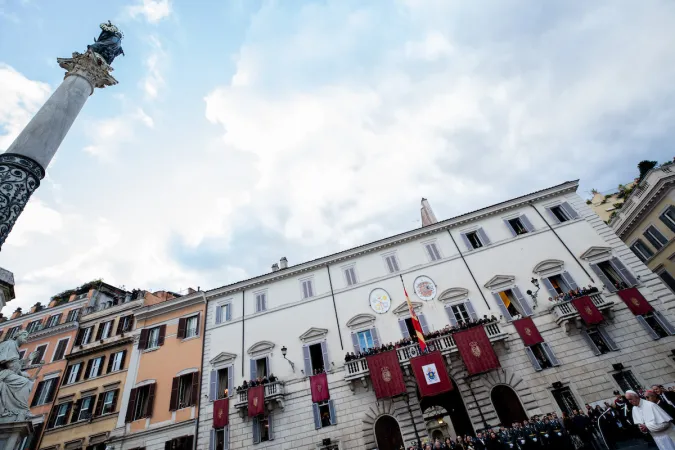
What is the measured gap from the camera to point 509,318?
A: 2002 centimetres

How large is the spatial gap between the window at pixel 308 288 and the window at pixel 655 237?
85.6 ft

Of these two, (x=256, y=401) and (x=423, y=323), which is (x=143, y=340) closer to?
(x=256, y=401)

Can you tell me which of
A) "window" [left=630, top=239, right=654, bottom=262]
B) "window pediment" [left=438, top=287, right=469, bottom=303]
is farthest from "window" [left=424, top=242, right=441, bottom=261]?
"window" [left=630, top=239, right=654, bottom=262]

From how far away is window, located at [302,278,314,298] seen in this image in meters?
24.5

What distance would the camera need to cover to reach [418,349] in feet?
63.9

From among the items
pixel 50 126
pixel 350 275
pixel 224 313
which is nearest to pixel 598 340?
pixel 350 275

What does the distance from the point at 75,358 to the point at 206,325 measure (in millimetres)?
11027

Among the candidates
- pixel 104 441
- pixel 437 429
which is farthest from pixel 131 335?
pixel 437 429

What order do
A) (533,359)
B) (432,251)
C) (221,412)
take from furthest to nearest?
(432,251)
(221,412)
(533,359)

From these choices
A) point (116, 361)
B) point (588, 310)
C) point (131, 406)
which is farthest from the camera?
point (116, 361)

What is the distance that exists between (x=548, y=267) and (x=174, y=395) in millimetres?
25180

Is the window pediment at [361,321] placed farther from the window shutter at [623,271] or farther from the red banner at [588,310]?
the window shutter at [623,271]

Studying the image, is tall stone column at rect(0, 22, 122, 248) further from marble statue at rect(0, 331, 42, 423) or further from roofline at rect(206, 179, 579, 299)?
roofline at rect(206, 179, 579, 299)

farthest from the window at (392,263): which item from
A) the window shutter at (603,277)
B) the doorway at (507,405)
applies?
the window shutter at (603,277)
